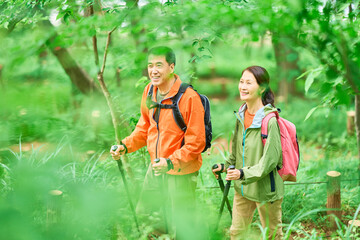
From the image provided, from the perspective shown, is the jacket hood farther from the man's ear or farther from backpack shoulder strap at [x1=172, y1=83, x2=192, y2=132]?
backpack shoulder strap at [x1=172, y1=83, x2=192, y2=132]

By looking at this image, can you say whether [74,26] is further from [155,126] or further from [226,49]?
[155,126]

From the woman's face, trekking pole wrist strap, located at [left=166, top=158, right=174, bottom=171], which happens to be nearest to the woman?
the woman's face

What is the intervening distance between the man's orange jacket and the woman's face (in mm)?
331

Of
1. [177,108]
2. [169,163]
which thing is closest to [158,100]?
[177,108]

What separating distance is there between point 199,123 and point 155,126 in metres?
0.35

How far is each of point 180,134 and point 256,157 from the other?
579 mm

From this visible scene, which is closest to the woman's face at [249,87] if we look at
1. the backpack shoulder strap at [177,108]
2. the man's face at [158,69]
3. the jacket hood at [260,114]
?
the jacket hood at [260,114]

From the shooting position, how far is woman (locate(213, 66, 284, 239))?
2.45m

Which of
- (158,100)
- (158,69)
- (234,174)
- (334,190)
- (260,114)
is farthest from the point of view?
(334,190)

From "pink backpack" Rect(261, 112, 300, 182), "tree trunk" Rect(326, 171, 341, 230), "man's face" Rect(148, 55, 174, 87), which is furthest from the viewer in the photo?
"tree trunk" Rect(326, 171, 341, 230)

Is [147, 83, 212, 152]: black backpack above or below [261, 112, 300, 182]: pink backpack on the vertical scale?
above

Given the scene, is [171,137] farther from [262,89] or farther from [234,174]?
[262,89]

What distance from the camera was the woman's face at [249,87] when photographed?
2.57 metres

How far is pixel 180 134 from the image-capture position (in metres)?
2.75
